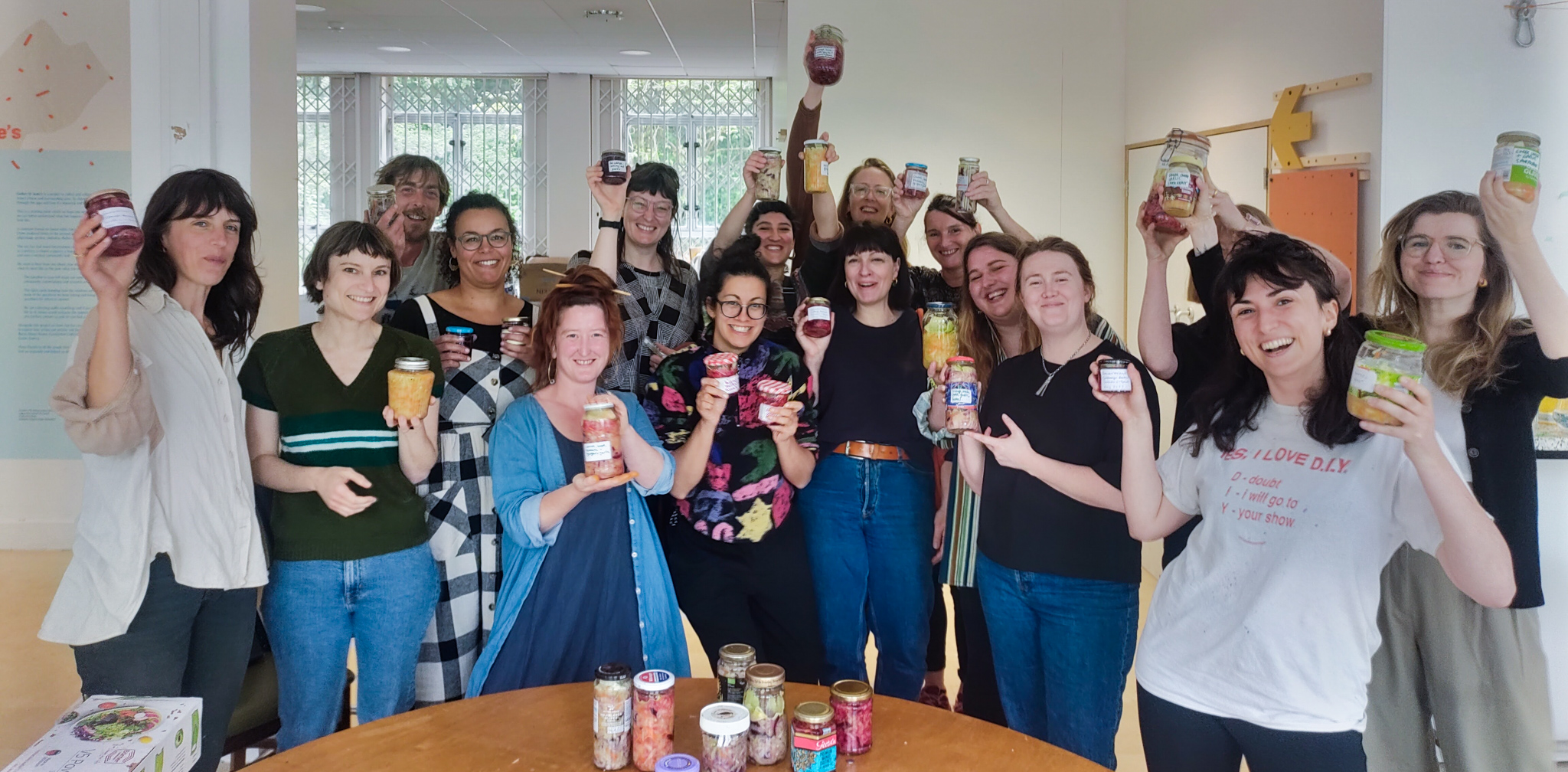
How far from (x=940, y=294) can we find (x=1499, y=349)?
1348mm

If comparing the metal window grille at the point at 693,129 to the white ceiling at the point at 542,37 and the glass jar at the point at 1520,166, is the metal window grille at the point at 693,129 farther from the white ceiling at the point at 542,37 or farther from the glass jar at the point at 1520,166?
the glass jar at the point at 1520,166

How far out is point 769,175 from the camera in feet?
9.50

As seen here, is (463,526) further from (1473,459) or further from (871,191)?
(1473,459)

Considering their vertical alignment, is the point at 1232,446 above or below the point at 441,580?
above

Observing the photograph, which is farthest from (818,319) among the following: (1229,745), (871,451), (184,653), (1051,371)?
(184,653)

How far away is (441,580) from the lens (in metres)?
2.24

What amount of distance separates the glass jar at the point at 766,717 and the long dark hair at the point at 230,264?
4.56 ft

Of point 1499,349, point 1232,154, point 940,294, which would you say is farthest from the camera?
point 1232,154

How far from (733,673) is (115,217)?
1.28m

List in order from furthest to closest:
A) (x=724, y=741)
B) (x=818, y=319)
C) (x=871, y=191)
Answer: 1. (x=871, y=191)
2. (x=818, y=319)
3. (x=724, y=741)

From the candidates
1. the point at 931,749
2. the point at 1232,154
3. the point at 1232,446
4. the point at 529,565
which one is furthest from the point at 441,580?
the point at 1232,154

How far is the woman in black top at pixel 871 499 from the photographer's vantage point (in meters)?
2.40

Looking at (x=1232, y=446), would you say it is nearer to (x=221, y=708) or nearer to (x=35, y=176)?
(x=221, y=708)

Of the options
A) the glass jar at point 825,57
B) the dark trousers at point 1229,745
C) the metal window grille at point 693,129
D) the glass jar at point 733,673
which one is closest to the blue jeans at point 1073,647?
the dark trousers at point 1229,745
